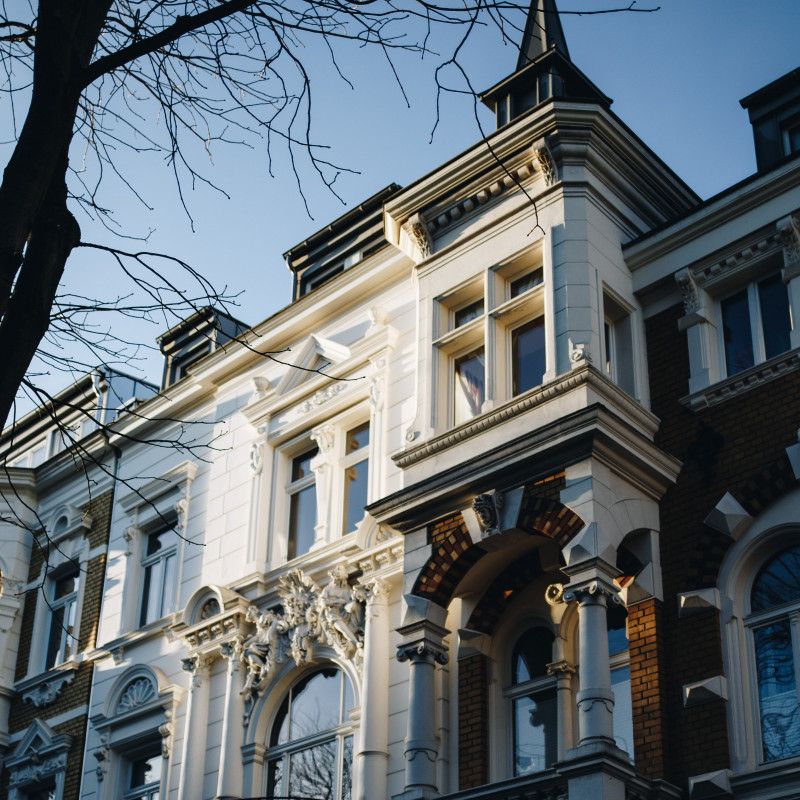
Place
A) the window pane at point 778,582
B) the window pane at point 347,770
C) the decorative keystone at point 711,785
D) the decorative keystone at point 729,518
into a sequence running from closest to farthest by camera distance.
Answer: the decorative keystone at point 711,785, the window pane at point 778,582, the decorative keystone at point 729,518, the window pane at point 347,770

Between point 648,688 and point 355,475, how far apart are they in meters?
5.65

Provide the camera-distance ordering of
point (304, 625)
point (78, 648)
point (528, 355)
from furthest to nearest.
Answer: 1. point (78, 648)
2. point (304, 625)
3. point (528, 355)

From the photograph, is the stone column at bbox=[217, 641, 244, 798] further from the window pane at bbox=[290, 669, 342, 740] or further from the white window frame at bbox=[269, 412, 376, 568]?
the white window frame at bbox=[269, 412, 376, 568]

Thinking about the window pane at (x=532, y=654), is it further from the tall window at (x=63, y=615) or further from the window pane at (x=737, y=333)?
the tall window at (x=63, y=615)

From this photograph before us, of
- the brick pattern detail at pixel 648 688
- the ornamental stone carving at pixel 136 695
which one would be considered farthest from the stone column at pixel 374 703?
the ornamental stone carving at pixel 136 695

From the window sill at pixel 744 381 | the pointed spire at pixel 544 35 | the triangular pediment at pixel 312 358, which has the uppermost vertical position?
the pointed spire at pixel 544 35

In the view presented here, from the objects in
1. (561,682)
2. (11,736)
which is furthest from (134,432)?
(561,682)

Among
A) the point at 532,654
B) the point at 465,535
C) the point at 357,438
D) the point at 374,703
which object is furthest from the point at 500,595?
the point at 357,438

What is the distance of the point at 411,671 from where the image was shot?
12.4 m

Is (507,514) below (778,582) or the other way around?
the other way around

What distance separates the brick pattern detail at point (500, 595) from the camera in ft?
41.7

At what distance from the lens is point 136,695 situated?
16.9 meters

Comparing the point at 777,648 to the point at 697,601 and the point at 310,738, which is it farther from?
the point at 310,738

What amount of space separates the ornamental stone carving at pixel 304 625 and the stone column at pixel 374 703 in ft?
0.96
